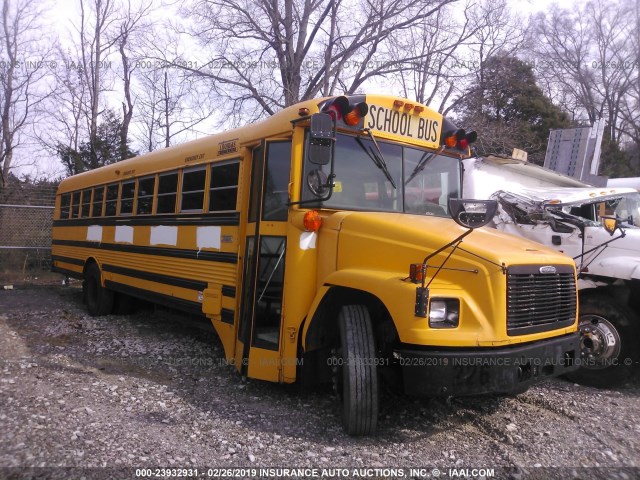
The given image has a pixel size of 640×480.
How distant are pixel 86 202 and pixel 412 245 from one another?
6997 mm

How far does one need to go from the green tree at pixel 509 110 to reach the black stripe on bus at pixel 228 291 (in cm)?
1253

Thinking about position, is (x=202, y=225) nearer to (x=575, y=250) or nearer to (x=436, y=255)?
(x=436, y=255)

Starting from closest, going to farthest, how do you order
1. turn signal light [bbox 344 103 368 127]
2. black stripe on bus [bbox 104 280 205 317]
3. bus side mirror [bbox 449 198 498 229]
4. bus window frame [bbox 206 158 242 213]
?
bus side mirror [bbox 449 198 498 229] < turn signal light [bbox 344 103 368 127] < bus window frame [bbox 206 158 242 213] < black stripe on bus [bbox 104 280 205 317]

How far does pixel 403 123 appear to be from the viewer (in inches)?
176

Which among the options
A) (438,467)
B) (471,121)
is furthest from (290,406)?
(471,121)

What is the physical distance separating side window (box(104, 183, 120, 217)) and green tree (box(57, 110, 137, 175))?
12369 millimetres

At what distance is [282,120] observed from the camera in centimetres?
443

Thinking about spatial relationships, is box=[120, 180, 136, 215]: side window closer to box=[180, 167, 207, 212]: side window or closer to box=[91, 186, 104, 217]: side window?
box=[91, 186, 104, 217]: side window

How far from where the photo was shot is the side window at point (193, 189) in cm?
554

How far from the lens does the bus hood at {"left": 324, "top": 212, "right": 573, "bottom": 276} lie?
3385 mm

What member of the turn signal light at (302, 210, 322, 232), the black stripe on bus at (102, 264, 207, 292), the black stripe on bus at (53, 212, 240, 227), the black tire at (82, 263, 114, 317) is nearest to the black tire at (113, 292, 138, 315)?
the black tire at (82, 263, 114, 317)

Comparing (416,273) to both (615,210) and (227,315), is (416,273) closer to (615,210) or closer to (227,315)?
(227,315)

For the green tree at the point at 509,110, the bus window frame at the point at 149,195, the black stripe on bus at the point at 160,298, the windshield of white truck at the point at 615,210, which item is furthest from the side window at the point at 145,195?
the green tree at the point at 509,110

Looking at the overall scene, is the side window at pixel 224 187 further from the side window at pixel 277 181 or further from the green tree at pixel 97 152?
the green tree at pixel 97 152
